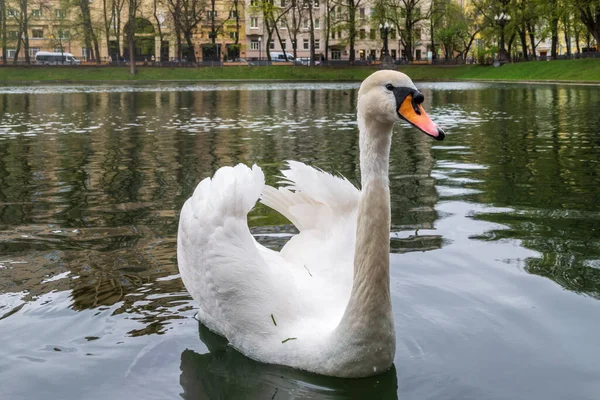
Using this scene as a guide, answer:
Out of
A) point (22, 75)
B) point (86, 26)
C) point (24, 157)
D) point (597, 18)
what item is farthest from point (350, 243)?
point (86, 26)

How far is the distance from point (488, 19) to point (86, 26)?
37261 mm

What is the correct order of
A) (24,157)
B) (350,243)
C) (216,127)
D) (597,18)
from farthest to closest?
1. (597,18)
2. (216,127)
3. (24,157)
4. (350,243)

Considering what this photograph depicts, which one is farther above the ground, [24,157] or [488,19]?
[488,19]

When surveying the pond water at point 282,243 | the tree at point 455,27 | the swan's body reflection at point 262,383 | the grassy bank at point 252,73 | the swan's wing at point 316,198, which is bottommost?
the swan's body reflection at point 262,383

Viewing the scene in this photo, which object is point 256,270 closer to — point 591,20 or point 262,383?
point 262,383

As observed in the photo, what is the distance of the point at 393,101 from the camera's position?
146 inches

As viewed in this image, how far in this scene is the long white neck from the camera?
12.5 feet

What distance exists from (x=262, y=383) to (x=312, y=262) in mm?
1053

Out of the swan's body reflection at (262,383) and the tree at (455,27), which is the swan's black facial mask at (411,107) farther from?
the tree at (455,27)

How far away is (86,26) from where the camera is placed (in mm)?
71188

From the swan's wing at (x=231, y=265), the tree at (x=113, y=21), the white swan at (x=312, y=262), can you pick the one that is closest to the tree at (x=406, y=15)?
the tree at (x=113, y=21)

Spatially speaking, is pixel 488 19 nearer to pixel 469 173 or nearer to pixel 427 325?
pixel 469 173

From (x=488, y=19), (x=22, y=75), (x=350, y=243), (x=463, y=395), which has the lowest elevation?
(x=463, y=395)

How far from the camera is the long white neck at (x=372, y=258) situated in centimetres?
380
